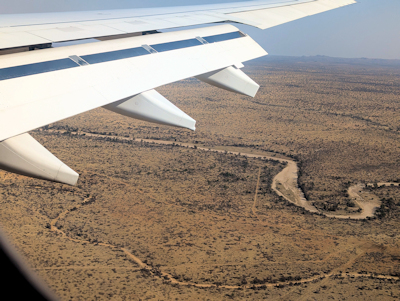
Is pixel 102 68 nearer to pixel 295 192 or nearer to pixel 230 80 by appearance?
pixel 230 80

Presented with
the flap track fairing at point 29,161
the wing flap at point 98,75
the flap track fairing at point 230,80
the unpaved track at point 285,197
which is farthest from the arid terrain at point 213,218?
the flap track fairing at point 29,161

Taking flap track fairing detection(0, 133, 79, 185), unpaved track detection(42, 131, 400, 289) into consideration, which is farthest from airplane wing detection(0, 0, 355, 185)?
unpaved track detection(42, 131, 400, 289)

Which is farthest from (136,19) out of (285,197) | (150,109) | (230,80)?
(285,197)

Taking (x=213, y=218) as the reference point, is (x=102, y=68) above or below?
above

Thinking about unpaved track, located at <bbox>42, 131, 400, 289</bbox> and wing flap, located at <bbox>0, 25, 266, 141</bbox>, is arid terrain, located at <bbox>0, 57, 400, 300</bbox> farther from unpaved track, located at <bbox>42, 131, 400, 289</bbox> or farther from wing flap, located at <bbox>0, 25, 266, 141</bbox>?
wing flap, located at <bbox>0, 25, 266, 141</bbox>

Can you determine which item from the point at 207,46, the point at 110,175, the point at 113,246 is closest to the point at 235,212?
the point at 113,246

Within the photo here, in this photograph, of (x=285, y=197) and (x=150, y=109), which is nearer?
(x=150, y=109)

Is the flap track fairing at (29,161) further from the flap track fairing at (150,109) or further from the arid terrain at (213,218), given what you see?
the arid terrain at (213,218)
